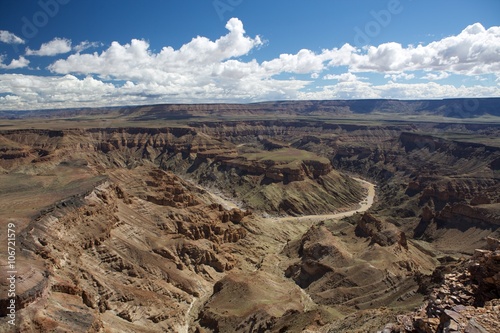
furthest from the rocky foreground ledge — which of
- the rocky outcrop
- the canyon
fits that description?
the rocky outcrop

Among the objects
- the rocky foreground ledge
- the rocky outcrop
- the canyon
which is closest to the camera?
the rocky foreground ledge

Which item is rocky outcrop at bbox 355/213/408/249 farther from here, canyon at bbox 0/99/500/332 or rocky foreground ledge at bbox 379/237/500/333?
rocky foreground ledge at bbox 379/237/500/333

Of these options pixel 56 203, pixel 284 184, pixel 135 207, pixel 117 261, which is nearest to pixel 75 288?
pixel 117 261

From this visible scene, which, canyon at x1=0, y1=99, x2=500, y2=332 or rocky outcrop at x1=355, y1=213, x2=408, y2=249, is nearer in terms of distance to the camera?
canyon at x1=0, y1=99, x2=500, y2=332

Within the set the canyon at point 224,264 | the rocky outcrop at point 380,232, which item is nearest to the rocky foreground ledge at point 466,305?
the canyon at point 224,264

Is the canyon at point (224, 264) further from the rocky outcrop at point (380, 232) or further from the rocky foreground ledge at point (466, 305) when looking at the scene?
the rocky outcrop at point (380, 232)

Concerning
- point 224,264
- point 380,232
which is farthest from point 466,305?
point 380,232

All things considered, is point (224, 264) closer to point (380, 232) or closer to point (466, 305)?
point (380, 232)

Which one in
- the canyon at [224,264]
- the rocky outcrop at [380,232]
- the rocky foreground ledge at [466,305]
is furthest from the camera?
the rocky outcrop at [380,232]
